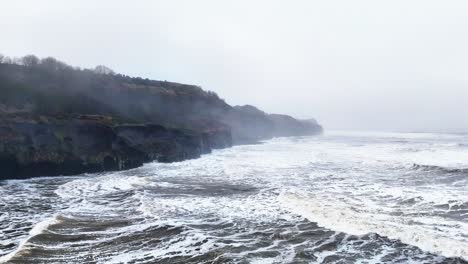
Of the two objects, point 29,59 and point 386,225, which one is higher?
point 29,59

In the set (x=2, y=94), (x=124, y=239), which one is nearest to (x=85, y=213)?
(x=124, y=239)

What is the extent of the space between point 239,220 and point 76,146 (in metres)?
20.9

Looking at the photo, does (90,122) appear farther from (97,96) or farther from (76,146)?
(97,96)

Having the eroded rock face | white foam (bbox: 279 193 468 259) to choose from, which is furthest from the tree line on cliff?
white foam (bbox: 279 193 468 259)

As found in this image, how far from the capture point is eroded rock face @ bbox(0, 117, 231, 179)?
26.8 meters

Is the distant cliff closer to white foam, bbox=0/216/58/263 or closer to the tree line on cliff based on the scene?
the tree line on cliff

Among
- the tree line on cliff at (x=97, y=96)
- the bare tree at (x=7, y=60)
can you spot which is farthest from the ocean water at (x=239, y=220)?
the bare tree at (x=7, y=60)

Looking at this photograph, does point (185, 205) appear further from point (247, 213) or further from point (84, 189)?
point (84, 189)

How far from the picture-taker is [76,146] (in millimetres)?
30703

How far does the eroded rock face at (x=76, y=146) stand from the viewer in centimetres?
2683

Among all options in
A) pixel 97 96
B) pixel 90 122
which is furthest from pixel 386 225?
pixel 97 96

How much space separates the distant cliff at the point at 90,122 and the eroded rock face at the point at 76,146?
0.06m

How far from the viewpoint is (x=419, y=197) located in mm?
18141

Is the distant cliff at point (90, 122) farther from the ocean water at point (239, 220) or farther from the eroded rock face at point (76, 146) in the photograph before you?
the ocean water at point (239, 220)
